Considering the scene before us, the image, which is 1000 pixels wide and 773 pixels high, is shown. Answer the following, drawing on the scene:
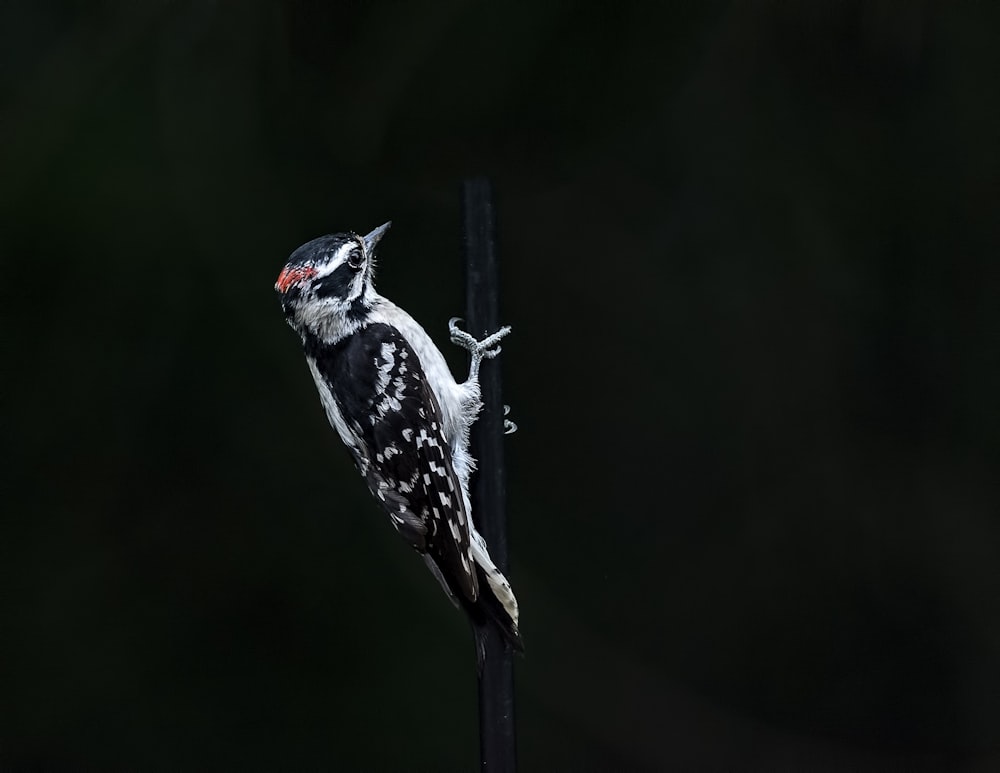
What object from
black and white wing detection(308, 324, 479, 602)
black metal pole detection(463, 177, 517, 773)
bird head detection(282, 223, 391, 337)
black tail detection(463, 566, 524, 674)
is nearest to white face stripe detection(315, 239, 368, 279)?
bird head detection(282, 223, 391, 337)

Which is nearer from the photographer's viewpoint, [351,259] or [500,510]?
[500,510]

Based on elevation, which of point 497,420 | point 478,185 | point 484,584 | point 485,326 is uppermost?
point 478,185

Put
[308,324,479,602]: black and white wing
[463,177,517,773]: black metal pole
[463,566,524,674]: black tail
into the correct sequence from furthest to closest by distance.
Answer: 1. [308,324,479,602]: black and white wing
2. [463,566,524,674]: black tail
3. [463,177,517,773]: black metal pole

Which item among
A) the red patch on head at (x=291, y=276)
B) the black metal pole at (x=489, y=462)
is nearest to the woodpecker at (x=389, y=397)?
the red patch on head at (x=291, y=276)

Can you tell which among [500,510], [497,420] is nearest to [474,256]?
[497,420]

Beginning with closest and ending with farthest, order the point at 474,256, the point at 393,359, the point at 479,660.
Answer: the point at 474,256
the point at 479,660
the point at 393,359

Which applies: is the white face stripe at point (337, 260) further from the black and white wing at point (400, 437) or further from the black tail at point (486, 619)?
the black tail at point (486, 619)

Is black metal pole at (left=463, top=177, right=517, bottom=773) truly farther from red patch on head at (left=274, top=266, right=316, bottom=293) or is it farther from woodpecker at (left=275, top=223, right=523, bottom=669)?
red patch on head at (left=274, top=266, right=316, bottom=293)

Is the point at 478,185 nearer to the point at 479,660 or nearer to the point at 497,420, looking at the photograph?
the point at 497,420

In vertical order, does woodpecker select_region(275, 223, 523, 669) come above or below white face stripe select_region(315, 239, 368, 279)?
below
